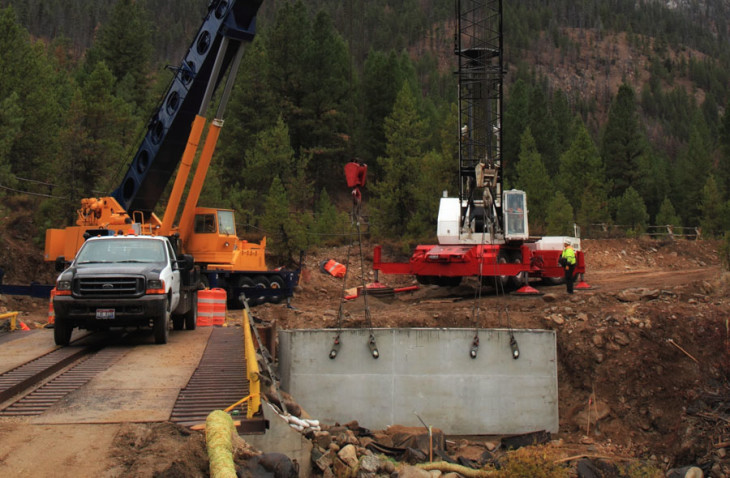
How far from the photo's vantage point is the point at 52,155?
115 feet

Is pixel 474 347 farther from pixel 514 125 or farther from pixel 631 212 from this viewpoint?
pixel 514 125

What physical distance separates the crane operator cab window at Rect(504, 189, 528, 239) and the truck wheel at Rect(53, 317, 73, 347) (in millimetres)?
14342

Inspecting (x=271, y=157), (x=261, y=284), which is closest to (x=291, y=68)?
(x=271, y=157)

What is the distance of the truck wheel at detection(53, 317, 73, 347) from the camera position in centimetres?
1211

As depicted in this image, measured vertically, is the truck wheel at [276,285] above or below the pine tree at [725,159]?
below

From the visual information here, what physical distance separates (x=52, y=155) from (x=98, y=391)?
29.8m

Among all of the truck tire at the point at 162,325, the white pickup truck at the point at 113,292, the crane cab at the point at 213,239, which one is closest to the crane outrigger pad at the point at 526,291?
the crane cab at the point at 213,239

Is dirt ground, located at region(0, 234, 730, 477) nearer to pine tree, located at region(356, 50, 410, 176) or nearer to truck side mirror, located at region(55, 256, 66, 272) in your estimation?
truck side mirror, located at region(55, 256, 66, 272)

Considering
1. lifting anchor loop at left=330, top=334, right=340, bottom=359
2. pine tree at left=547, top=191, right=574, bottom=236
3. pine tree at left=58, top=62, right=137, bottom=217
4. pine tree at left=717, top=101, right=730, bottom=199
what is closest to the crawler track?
lifting anchor loop at left=330, top=334, right=340, bottom=359

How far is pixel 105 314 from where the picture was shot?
11523 mm

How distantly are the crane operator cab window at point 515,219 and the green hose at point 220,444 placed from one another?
→ 16843 millimetres

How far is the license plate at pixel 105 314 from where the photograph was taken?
1151cm

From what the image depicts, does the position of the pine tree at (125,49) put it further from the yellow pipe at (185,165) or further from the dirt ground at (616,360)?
the yellow pipe at (185,165)

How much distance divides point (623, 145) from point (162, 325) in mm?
55282
